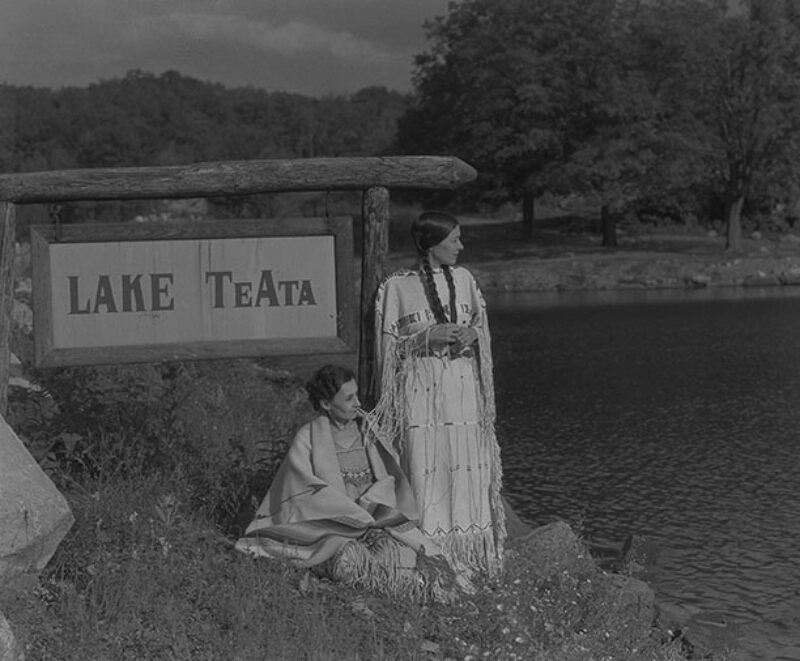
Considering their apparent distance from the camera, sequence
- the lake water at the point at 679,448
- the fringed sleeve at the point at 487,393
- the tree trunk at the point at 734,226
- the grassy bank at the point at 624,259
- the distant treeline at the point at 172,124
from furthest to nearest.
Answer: the distant treeline at the point at 172,124, the tree trunk at the point at 734,226, the grassy bank at the point at 624,259, the lake water at the point at 679,448, the fringed sleeve at the point at 487,393

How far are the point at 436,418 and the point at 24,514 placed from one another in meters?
2.12

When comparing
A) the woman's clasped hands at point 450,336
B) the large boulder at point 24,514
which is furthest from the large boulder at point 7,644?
the woman's clasped hands at point 450,336

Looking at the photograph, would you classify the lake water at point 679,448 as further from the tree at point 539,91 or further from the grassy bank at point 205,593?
the tree at point 539,91

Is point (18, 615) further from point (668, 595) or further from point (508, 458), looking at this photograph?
point (508, 458)

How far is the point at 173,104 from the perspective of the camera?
85.4m

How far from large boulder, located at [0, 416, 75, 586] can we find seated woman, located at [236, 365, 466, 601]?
0.98 m

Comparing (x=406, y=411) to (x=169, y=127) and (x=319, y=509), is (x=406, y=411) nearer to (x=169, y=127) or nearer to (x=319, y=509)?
(x=319, y=509)

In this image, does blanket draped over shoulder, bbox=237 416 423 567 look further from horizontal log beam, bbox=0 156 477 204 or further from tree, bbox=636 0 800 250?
tree, bbox=636 0 800 250

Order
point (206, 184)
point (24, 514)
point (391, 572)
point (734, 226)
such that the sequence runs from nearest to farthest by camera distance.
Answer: point (24, 514) → point (391, 572) → point (206, 184) → point (734, 226)

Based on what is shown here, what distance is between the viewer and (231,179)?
6340mm

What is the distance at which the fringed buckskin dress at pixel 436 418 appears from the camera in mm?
5988

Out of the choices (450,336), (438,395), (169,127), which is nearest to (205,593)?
(438,395)

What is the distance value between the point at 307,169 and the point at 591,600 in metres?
2.77

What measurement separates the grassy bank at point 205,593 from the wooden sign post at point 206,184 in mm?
858
